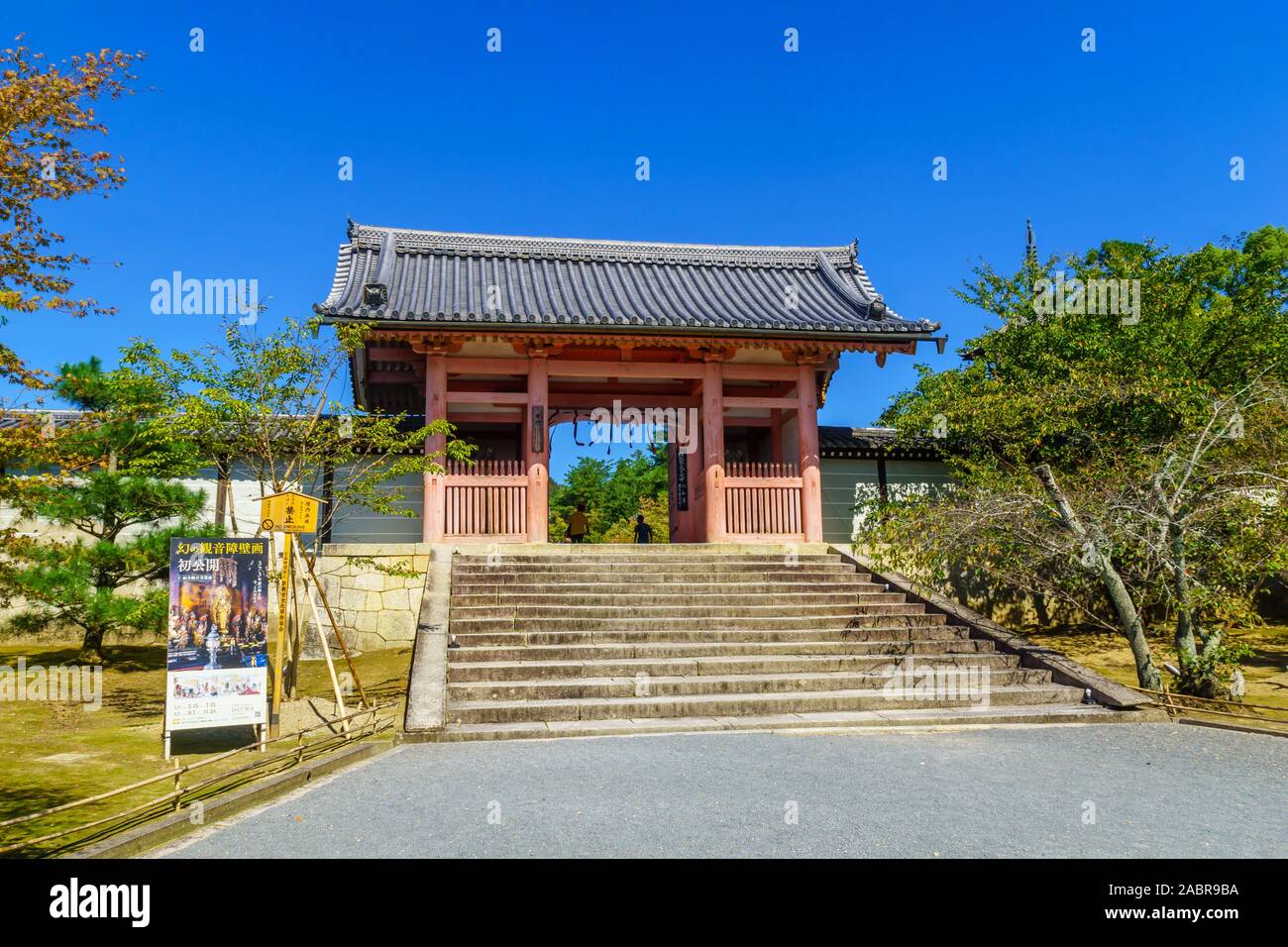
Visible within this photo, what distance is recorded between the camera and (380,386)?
1548cm

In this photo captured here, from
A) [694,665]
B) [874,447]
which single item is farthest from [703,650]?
[874,447]

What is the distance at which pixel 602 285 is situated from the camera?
52.0 ft

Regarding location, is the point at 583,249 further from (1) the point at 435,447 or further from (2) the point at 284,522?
(2) the point at 284,522

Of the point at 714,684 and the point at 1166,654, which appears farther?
the point at 1166,654

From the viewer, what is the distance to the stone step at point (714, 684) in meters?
7.73

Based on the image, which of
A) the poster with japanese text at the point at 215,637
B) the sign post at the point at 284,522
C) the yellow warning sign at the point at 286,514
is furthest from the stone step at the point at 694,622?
the poster with japanese text at the point at 215,637

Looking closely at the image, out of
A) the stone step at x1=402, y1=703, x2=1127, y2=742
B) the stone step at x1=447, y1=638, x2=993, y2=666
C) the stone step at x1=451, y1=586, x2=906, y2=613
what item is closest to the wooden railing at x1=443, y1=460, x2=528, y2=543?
the stone step at x1=451, y1=586, x2=906, y2=613

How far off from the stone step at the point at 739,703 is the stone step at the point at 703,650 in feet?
2.93

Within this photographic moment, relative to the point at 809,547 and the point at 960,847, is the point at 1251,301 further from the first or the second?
the point at 960,847

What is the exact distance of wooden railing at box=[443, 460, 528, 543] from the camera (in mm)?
12461

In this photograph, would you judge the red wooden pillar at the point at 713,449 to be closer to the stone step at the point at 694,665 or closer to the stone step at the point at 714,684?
the stone step at the point at 694,665

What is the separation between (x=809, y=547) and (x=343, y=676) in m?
7.30

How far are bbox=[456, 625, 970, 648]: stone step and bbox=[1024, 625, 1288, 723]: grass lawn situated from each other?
2513mm

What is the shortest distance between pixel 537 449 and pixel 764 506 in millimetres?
3975
